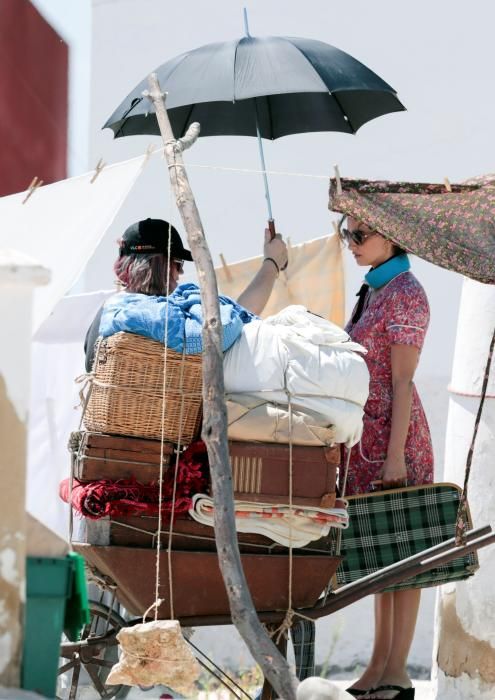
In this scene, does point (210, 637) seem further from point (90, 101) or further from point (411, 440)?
point (90, 101)

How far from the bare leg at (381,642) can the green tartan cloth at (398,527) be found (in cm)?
24

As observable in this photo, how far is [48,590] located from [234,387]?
132 centimetres

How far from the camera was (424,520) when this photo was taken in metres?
4.56

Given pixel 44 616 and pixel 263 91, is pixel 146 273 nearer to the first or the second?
pixel 263 91

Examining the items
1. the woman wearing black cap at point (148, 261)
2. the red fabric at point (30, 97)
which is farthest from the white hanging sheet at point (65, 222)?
the red fabric at point (30, 97)

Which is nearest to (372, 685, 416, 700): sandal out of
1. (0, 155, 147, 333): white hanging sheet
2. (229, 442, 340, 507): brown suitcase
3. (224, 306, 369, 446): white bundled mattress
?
(229, 442, 340, 507): brown suitcase

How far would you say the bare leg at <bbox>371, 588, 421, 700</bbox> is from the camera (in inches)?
185

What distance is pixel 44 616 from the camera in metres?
2.91

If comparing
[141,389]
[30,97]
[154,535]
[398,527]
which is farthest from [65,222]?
[30,97]

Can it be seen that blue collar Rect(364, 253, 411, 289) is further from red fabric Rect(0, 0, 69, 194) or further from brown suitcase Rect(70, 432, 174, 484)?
red fabric Rect(0, 0, 69, 194)

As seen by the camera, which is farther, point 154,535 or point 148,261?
point 148,261

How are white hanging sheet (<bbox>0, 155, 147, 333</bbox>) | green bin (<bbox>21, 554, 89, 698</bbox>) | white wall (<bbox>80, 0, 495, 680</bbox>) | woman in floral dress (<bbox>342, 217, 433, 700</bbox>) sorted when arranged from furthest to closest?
white wall (<bbox>80, 0, 495, 680</bbox>), white hanging sheet (<bbox>0, 155, 147, 333</bbox>), woman in floral dress (<bbox>342, 217, 433, 700</bbox>), green bin (<bbox>21, 554, 89, 698</bbox>)

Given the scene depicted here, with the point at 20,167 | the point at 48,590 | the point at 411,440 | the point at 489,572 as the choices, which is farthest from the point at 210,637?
the point at 48,590

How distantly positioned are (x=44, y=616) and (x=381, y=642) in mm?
2135
